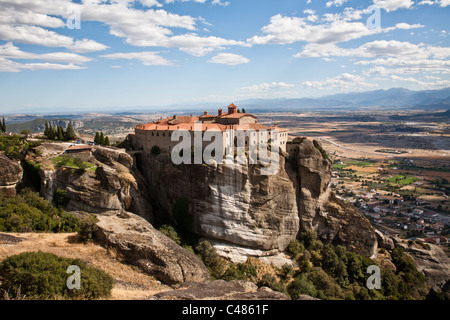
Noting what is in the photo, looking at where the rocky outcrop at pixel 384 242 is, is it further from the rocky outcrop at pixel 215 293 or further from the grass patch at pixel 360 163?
the grass patch at pixel 360 163

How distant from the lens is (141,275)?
19.2 m

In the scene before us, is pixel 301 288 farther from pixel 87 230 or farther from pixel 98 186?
pixel 98 186

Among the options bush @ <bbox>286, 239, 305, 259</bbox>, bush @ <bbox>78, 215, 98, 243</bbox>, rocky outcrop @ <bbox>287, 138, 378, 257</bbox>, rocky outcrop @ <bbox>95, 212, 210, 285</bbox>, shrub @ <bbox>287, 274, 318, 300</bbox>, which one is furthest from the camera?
rocky outcrop @ <bbox>287, 138, 378, 257</bbox>

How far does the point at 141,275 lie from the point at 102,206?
18.9 metres

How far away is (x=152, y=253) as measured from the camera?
794 inches

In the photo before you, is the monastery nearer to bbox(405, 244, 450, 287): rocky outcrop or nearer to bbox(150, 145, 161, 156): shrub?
bbox(150, 145, 161, 156): shrub

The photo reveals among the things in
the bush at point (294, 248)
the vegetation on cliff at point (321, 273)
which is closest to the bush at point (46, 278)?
the vegetation on cliff at point (321, 273)

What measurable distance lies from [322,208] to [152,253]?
29.1 m

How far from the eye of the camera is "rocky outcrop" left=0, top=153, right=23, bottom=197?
32.8 meters

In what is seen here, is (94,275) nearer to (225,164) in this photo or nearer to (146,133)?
(225,164)

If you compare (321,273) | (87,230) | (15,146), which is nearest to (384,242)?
(321,273)

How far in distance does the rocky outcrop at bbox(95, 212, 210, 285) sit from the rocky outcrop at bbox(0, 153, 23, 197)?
1827 cm

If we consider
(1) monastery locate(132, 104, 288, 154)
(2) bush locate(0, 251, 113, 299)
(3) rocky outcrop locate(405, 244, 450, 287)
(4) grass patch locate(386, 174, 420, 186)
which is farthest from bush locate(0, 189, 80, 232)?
(4) grass patch locate(386, 174, 420, 186)

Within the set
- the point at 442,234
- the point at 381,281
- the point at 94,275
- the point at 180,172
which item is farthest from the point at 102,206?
the point at 442,234
